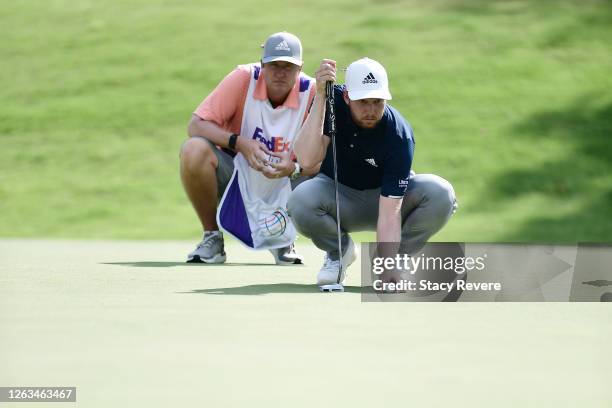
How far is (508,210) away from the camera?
9.97 metres

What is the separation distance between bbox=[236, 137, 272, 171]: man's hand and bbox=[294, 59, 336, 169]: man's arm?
812 millimetres

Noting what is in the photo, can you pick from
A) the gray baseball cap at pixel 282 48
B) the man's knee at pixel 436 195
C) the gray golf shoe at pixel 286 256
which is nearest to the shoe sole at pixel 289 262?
the gray golf shoe at pixel 286 256

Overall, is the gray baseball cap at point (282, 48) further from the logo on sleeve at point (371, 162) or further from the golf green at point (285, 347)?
the golf green at point (285, 347)

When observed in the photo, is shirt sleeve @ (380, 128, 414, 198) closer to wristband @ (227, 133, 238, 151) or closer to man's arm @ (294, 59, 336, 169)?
man's arm @ (294, 59, 336, 169)

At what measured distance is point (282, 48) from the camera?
576cm

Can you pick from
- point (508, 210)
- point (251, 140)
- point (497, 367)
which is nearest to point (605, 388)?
point (497, 367)

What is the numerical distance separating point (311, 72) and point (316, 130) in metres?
7.46

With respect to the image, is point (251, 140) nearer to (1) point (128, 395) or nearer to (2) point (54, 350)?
(2) point (54, 350)

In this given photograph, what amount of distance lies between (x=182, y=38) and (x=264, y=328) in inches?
420

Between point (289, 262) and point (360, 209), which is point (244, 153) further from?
point (360, 209)

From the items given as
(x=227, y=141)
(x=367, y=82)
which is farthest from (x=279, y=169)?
(x=367, y=82)

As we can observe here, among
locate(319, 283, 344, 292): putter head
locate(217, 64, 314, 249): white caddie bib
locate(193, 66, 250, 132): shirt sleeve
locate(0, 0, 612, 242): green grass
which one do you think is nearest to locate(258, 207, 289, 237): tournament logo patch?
locate(217, 64, 314, 249): white caddie bib

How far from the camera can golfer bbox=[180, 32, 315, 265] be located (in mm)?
6059

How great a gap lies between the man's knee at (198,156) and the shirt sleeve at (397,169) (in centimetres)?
170
